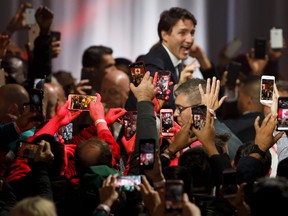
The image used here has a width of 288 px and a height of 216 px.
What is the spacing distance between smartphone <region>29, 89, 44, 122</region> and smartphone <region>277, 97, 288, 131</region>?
131cm

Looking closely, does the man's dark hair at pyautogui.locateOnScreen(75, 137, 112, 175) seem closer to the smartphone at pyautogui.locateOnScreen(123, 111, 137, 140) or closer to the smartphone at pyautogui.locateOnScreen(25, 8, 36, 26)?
the smartphone at pyautogui.locateOnScreen(123, 111, 137, 140)

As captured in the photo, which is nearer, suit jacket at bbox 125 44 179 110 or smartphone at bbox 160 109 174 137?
smartphone at bbox 160 109 174 137

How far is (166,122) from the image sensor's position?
5.92m

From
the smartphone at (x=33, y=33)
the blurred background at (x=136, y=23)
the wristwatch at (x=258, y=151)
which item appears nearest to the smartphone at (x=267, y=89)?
the wristwatch at (x=258, y=151)

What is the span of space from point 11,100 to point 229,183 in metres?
2.10

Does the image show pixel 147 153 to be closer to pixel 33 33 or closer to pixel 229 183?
pixel 229 183

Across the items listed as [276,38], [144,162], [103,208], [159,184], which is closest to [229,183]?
[159,184]

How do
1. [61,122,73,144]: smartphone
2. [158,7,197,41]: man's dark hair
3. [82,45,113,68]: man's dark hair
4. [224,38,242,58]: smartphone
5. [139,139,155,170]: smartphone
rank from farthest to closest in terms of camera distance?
[224,38,242,58]: smartphone → [82,45,113,68]: man's dark hair → [158,7,197,41]: man's dark hair → [61,122,73,144]: smartphone → [139,139,155,170]: smartphone

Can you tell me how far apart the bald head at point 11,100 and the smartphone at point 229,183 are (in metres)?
2.01

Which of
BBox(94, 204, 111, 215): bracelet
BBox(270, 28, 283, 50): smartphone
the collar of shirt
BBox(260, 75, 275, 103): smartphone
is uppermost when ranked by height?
BBox(270, 28, 283, 50): smartphone

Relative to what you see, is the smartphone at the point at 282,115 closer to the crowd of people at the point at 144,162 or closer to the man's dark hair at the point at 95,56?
the crowd of people at the point at 144,162

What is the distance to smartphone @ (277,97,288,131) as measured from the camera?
5.45m

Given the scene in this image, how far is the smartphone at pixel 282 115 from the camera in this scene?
5.45m

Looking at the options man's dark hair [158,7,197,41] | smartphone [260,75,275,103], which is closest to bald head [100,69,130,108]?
man's dark hair [158,7,197,41]
